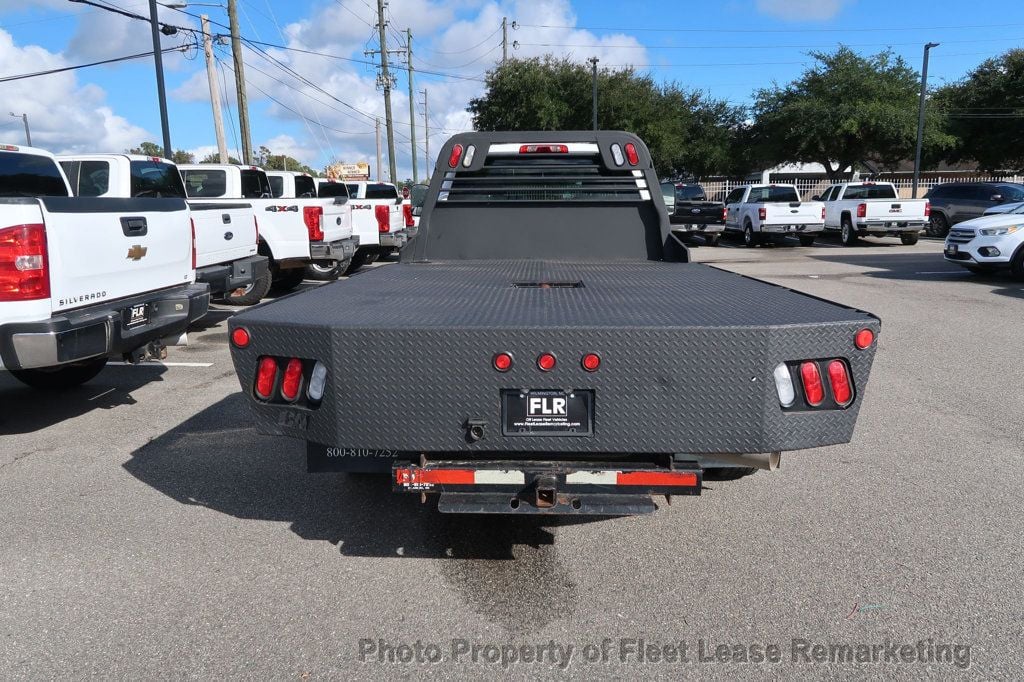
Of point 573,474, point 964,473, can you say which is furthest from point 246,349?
point 964,473

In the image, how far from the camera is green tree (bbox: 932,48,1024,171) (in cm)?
3991

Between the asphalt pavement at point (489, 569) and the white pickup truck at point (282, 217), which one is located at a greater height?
the white pickup truck at point (282, 217)

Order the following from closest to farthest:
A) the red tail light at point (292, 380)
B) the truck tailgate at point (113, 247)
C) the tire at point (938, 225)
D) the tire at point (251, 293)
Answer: the red tail light at point (292, 380) → the truck tailgate at point (113, 247) → the tire at point (251, 293) → the tire at point (938, 225)

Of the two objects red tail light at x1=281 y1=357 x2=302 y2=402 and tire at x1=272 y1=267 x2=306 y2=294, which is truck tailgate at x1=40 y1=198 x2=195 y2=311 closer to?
red tail light at x1=281 y1=357 x2=302 y2=402

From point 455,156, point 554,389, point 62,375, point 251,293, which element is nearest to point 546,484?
point 554,389

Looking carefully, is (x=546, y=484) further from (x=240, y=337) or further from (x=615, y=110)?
(x=615, y=110)

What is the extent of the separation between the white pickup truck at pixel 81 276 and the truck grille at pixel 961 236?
1342 cm

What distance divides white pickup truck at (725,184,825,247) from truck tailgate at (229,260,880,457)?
20.9 metres

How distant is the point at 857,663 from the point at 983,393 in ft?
15.3

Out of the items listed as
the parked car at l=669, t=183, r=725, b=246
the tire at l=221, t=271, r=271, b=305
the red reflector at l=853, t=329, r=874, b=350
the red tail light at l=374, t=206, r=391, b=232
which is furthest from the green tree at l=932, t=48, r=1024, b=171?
the red reflector at l=853, t=329, r=874, b=350

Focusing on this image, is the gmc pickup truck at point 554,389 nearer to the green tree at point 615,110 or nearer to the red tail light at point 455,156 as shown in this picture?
the red tail light at point 455,156

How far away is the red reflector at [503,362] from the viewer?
2.90 meters

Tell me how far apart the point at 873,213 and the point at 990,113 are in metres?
27.8

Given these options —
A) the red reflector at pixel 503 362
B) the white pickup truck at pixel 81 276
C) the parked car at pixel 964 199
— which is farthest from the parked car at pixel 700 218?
the red reflector at pixel 503 362
